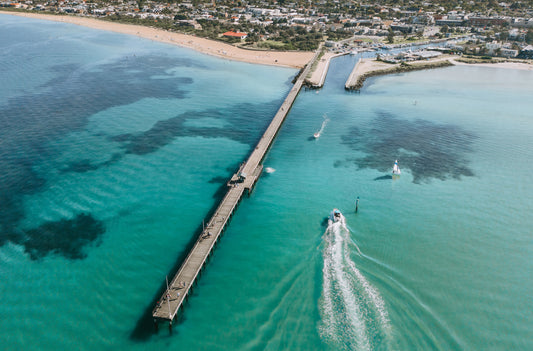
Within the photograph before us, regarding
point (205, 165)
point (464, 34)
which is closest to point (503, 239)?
point (205, 165)

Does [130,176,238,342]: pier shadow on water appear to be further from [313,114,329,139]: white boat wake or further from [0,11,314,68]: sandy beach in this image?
[0,11,314,68]: sandy beach

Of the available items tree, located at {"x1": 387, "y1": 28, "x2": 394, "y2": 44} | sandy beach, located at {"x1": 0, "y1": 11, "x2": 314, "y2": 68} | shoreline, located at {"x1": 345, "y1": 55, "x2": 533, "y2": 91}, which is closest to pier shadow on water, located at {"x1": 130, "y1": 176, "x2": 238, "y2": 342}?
shoreline, located at {"x1": 345, "y1": 55, "x2": 533, "y2": 91}

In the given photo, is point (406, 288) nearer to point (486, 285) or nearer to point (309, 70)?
point (486, 285)

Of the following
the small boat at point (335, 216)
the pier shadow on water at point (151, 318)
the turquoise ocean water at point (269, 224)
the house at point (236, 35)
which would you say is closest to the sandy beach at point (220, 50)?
the house at point (236, 35)

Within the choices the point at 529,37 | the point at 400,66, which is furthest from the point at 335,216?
the point at 529,37

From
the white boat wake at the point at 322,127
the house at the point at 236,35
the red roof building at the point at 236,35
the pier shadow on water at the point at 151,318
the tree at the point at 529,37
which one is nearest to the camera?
the pier shadow on water at the point at 151,318

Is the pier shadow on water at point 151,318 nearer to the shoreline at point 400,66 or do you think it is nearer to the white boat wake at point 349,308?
the white boat wake at point 349,308
